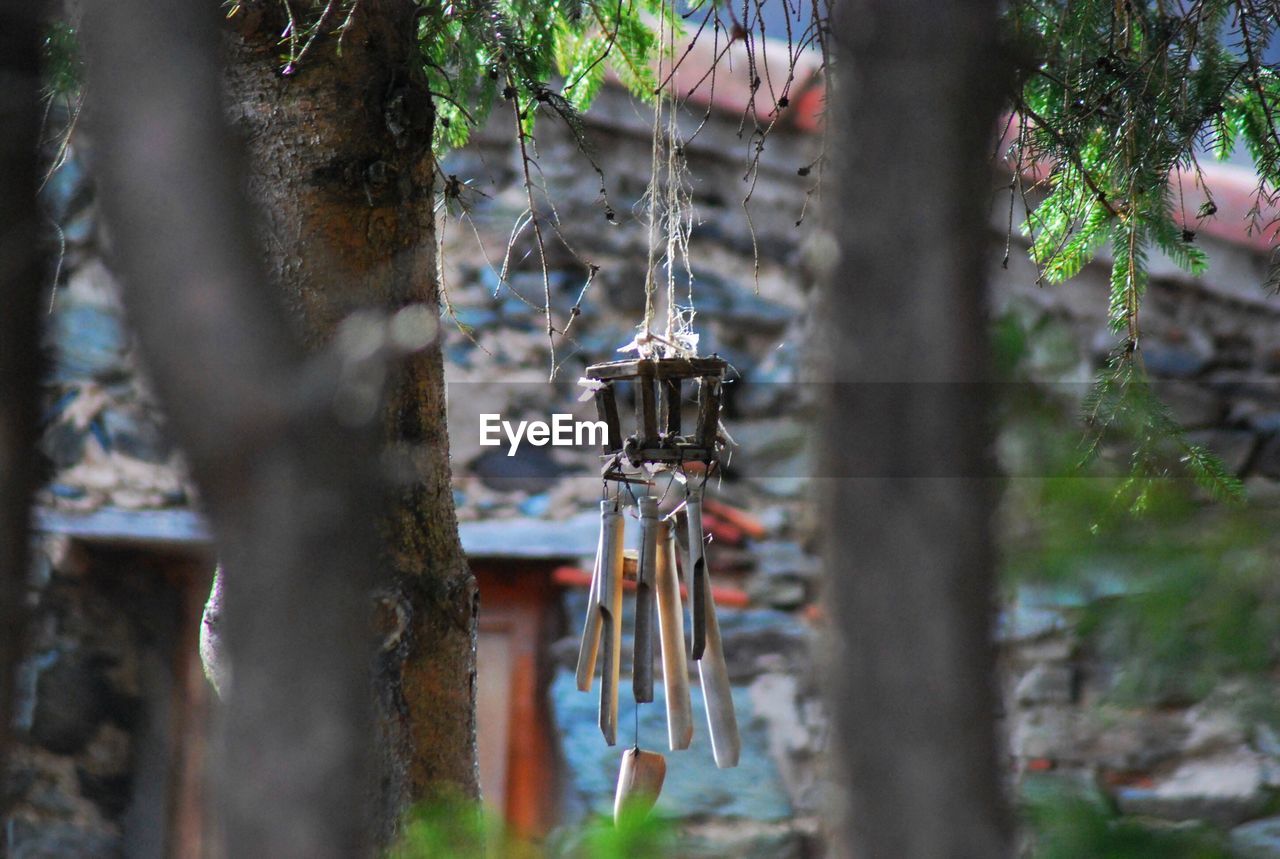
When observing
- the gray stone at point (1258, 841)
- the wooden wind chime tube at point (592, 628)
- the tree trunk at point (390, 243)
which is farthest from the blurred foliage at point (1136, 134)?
the gray stone at point (1258, 841)

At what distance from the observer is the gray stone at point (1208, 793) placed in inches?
28.0

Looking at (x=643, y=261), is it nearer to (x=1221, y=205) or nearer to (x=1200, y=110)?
(x=1221, y=205)

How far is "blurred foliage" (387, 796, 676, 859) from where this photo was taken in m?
0.63

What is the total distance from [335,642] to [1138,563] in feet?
1.51

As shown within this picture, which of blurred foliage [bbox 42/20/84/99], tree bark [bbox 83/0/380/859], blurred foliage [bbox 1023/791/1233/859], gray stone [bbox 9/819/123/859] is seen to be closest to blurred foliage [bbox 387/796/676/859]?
tree bark [bbox 83/0/380/859]

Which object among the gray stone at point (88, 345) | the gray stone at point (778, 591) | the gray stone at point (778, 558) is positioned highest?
the gray stone at point (88, 345)

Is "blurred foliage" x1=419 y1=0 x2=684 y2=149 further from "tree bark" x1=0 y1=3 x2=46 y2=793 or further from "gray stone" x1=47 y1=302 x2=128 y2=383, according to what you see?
"gray stone" x1=47 y1=302 x2=128 y2=383

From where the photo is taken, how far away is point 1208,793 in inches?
53.9

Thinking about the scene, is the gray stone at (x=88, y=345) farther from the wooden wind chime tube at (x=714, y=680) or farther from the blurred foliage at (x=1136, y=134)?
the blurred foliage at (x=1136, y=134)

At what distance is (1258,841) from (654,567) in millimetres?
1035

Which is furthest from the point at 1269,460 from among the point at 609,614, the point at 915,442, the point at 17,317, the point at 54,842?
the point at 54,842

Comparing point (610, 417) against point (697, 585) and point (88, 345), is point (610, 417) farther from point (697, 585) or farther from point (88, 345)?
point (88, 345)

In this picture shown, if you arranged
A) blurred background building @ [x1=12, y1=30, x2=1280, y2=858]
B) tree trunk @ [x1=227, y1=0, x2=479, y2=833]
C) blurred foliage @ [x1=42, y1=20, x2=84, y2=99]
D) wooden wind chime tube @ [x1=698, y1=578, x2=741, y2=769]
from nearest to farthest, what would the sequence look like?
tree trunk @ [x1=227, y1=0, x2=479, y2=833] < blurred foliage @ [x1=42, y1=20, x2=84, y2=99] < wooden wind chime tube @ [x1=698, y1=578, x2=741, y2=769] < blurred background building @ [x1=12, y1=30, x2=1280, y2=858]

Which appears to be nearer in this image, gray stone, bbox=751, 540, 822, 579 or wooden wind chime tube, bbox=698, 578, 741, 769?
wooden wind chime tube, bbox=698, 578, 741, 769
